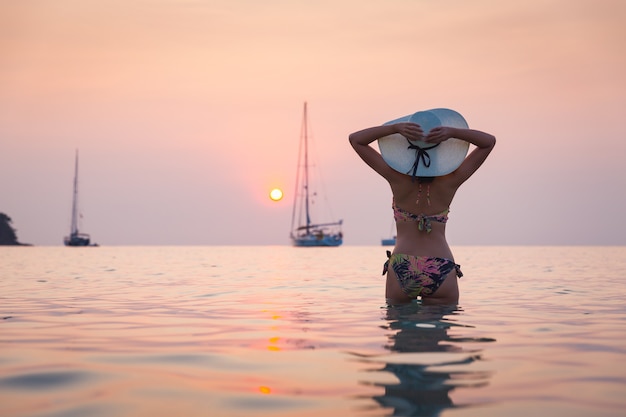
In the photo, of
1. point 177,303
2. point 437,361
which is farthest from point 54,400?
point 177,303

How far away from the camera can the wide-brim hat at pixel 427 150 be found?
25.5 feet

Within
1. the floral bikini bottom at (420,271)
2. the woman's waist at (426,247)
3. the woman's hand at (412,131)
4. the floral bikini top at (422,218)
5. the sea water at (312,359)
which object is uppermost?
the woman's hand at (412,131)

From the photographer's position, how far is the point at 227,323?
793 cm

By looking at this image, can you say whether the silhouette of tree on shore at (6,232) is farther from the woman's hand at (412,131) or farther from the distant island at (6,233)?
the woman's hand at (412,131)

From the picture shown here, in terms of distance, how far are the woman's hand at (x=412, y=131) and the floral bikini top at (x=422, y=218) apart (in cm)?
84

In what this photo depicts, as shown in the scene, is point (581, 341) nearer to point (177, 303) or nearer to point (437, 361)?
point (437, 361)

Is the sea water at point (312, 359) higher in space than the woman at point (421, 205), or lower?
lower

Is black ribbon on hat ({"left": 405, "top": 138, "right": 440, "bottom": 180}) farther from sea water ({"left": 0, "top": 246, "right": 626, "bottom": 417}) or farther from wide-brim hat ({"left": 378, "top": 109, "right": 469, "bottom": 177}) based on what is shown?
sea water ({"left": 0, "top": 246, "right": 626, "bottom": 417})

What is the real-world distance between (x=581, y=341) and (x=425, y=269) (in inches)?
74.9

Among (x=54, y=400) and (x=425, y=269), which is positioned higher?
(x=425, y=269)

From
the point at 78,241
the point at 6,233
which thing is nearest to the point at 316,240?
the point at 78,241

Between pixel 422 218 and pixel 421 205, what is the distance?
0.46ft

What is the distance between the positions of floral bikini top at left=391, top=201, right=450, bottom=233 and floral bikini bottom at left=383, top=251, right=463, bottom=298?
33 centimetres

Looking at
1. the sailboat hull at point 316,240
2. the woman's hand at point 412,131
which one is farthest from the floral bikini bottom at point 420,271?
the sailboat hull at point 316,240
